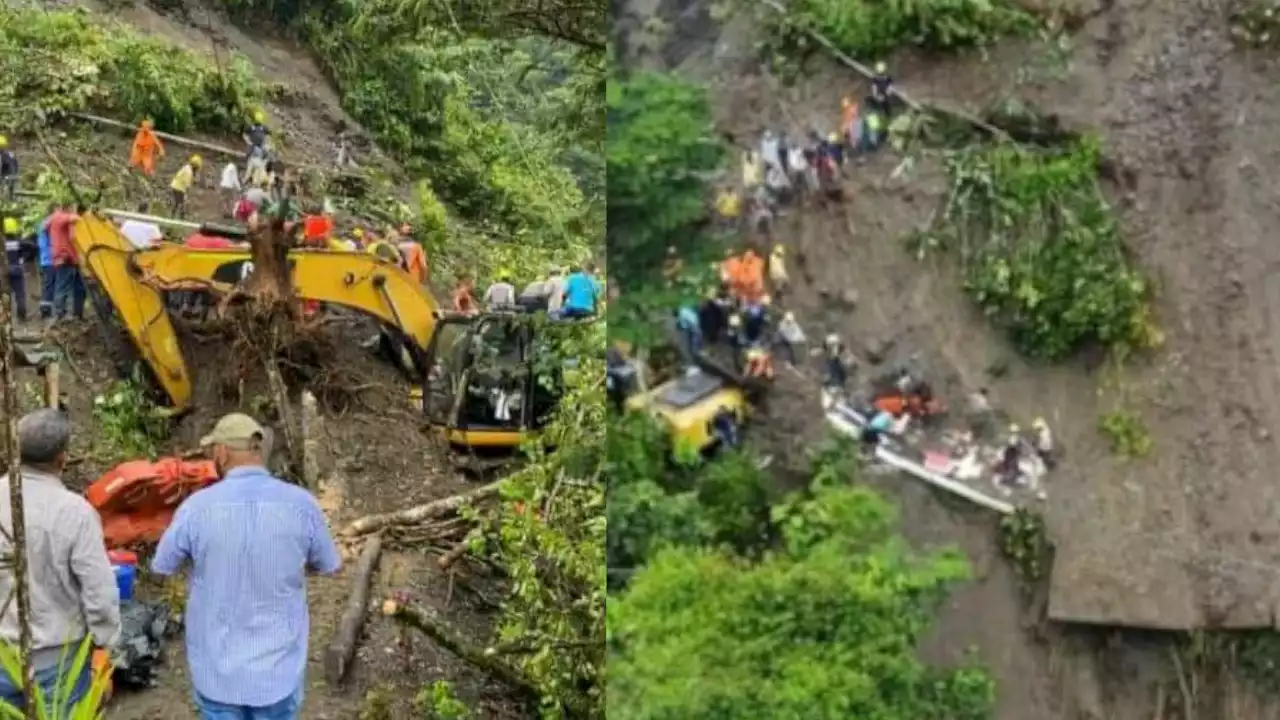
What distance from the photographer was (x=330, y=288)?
13.9 feet

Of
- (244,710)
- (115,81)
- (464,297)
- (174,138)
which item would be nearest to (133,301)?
(464,297)

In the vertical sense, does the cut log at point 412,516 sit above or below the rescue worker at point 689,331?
below

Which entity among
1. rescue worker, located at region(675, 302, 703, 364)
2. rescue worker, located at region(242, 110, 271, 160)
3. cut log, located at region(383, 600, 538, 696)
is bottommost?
cut log, located at region(383, 600, 538, 696)

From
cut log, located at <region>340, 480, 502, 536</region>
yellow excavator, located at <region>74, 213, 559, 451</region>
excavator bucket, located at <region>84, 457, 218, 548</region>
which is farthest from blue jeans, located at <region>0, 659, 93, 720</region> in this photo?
yellow excavator, located at <region>74, 213, 559, 451</region>

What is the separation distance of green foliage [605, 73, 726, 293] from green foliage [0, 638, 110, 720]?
0.77 meters

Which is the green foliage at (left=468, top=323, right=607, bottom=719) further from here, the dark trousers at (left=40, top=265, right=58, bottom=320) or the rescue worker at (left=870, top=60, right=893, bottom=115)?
the dark trousers at (left=40, top=265, right=58, bottom=320)

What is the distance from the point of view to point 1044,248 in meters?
1.11

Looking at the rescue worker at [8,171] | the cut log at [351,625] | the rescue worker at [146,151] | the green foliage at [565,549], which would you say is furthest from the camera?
the rescue worker at [146,151]

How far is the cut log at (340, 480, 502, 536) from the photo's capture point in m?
3.79

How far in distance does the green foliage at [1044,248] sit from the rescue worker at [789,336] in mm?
133

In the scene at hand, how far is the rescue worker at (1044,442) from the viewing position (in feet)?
3.67

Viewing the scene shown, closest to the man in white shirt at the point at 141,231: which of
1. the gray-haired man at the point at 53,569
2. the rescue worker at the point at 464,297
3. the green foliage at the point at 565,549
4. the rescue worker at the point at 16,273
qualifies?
the rescue worker at the point at 16,273

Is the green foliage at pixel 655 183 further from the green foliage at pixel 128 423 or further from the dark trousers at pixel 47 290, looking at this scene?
the dark trousers at pixel 47 290

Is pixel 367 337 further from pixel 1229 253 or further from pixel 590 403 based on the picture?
pixel 1229 253
